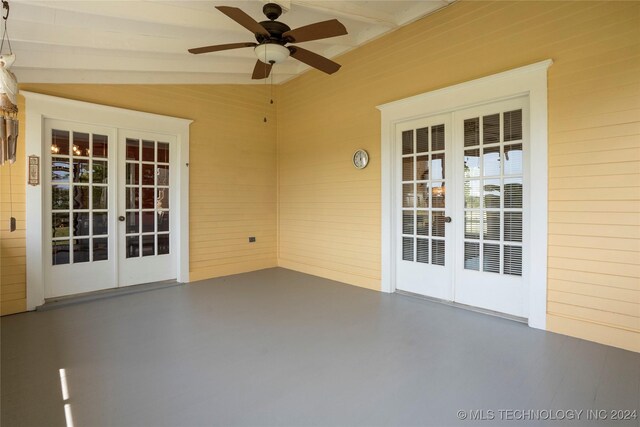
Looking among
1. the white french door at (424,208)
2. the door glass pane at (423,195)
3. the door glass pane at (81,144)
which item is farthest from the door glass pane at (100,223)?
the door glass pane at (423,195)

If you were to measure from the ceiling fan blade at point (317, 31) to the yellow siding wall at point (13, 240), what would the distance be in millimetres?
3255

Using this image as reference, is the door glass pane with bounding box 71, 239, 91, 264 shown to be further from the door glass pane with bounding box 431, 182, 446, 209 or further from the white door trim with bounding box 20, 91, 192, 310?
the door glass pane with bounding box 431, 182, 446, 209

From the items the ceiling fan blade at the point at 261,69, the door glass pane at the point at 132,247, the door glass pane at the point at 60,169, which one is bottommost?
the door glass pane at the point at 132,247

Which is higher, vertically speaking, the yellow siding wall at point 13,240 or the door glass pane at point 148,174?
the door glass pane at point 148,174

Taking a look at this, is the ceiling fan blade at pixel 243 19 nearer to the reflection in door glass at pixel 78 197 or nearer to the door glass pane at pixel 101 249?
the reflection in door glass at pixel 78 197

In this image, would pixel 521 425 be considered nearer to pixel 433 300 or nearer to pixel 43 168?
pixel 433 300

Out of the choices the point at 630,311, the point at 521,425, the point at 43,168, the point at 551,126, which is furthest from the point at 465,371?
the point at 43,168

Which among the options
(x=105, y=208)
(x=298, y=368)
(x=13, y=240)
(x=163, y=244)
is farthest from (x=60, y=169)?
(x=298, y=368)

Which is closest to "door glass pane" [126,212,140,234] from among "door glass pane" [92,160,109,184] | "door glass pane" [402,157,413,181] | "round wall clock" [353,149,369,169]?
"door glass pane" [92,160,109,184]

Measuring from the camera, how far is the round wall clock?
471 centimetres

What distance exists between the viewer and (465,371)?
2434 mm

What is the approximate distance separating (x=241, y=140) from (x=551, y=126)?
4.39m

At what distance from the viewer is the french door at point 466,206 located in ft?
→ 11.3

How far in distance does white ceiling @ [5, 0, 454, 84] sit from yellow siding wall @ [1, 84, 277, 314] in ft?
0.95
